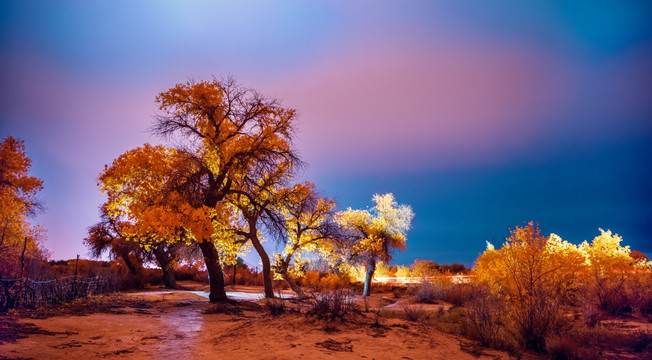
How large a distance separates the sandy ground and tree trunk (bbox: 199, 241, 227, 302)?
547 centimetres

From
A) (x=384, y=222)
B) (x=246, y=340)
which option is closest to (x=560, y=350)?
(x=246, y=340)

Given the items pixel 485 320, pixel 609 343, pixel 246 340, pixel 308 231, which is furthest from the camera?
pixel 308 231

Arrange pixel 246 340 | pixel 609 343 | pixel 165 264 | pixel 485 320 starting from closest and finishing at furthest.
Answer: pixel 246 340, pixel 485 320, pixel 609 343, pixel 165 264

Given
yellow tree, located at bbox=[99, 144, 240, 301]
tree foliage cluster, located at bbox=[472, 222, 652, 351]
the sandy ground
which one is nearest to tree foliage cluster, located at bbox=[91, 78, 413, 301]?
yellow tree, located at bbox=[99, 144, 240, 301]

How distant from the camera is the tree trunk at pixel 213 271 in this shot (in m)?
16.8

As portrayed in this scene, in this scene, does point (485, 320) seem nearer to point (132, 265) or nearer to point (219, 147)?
point (219, 147)

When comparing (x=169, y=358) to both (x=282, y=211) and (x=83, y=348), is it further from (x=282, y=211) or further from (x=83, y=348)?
(x=282, y=211)

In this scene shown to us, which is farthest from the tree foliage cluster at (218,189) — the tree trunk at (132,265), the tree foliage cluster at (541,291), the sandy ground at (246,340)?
the tree trunk at (132,265)

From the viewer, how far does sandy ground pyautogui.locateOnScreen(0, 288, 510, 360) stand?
23.8 ft

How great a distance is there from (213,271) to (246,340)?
9.35 m

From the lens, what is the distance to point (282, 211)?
722 inches

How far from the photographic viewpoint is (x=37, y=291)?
1260 cm

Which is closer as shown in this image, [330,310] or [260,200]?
[330,310]

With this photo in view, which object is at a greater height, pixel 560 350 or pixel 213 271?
pixel 213 271
